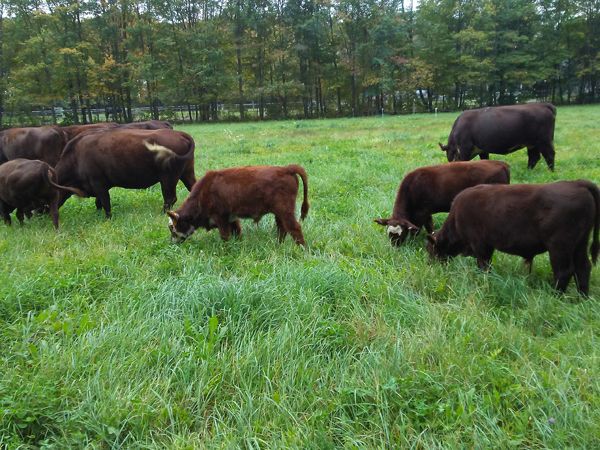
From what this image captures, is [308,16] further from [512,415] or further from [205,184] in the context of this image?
[512,415]

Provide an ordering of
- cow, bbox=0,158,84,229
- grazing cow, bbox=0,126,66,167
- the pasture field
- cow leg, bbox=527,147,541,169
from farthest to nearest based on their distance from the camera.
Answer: cow leg, bbox=527,147,541,169, grazing cow, bbox=0,126,66,167, cow, bbox=0,158,84,229, the pasture field

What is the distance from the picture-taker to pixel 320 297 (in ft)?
13.5

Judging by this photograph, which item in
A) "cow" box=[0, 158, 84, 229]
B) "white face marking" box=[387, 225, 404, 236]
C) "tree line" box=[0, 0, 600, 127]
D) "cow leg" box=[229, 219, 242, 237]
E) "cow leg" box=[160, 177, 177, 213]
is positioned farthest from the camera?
"tree line" box=[0, 0, 600, 127]

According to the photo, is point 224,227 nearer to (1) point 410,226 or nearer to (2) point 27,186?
(1) point 410,226

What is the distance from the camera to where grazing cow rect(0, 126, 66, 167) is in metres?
10.3

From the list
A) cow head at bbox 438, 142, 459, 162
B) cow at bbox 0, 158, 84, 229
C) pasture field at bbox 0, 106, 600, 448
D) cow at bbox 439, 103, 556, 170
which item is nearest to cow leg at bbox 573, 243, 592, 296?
pasture field at bbox 0, 106, 600, 448

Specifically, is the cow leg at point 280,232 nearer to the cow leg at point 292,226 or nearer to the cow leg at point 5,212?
the cow leg at point 292,226

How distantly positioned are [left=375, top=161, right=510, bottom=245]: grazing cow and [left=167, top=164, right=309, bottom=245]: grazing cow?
122 centimetres

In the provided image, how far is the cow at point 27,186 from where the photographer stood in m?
6.88

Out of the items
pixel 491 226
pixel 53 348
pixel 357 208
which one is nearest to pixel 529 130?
pixel 357 208

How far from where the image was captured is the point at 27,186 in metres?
6.89

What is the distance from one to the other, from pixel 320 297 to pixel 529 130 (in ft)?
28.0

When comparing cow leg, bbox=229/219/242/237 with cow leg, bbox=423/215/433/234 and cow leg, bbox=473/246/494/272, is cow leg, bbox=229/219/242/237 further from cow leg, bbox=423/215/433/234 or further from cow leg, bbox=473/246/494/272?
cow leg, bbox=473/246/494/272

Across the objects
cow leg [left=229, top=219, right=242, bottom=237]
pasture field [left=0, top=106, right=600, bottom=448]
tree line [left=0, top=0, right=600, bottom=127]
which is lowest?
pasture field [left=0, top=106, right=600, bottom=448]
